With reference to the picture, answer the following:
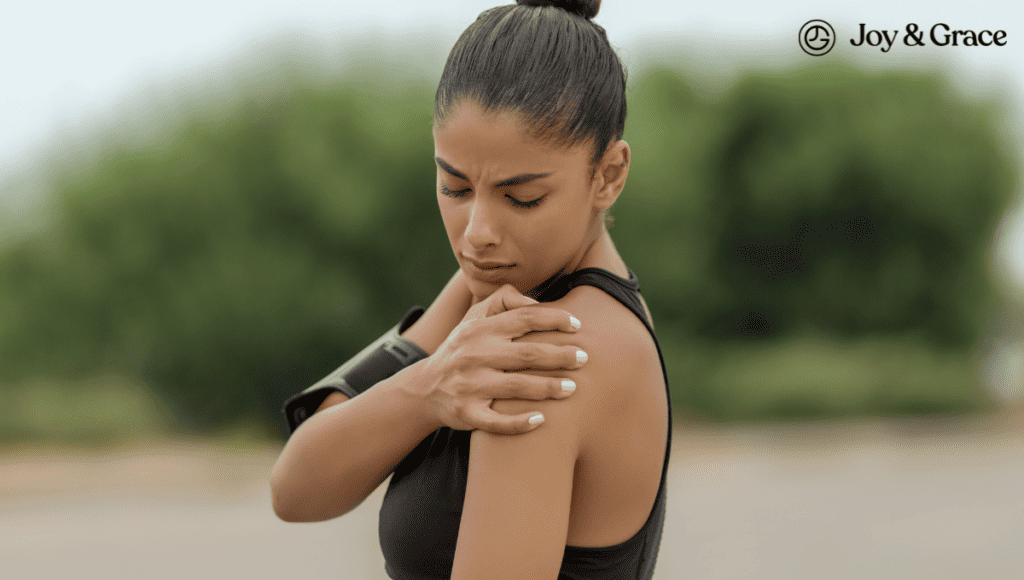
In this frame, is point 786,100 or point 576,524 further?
point 786,100

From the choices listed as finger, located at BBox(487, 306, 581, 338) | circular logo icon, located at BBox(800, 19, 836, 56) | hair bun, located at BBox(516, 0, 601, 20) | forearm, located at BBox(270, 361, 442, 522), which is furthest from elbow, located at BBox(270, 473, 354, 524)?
circular logo icon, located at BBox(800, 19, 836, 56)

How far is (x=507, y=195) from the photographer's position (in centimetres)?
126

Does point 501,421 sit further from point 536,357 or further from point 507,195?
point 507,195

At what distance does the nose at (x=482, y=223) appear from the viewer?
1.26 metres

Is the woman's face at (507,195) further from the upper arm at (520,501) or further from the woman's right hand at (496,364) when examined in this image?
the upper arm at (520,501)

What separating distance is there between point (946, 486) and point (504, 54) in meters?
5.83

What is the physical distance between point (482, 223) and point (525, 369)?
9.4 inches

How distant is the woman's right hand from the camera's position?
120 cm

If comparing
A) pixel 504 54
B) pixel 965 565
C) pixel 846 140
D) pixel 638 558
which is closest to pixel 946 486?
→ pixel 965 565

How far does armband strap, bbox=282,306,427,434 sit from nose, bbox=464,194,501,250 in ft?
1.89

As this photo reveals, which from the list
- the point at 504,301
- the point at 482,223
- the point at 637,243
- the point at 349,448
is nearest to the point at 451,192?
the point at 482,223

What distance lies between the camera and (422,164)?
5.56 metres

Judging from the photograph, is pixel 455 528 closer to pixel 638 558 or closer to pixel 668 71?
pixel 638 558

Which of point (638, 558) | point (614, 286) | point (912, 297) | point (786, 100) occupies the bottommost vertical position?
point (638, 558)
